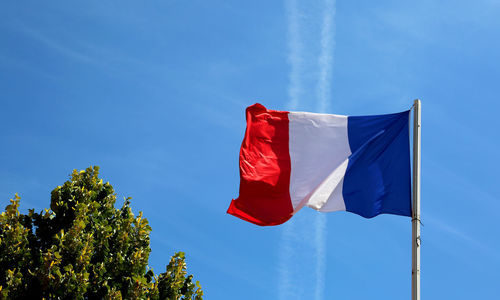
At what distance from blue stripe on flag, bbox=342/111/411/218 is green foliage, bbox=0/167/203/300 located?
5.45 meters

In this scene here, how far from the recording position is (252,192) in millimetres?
12766

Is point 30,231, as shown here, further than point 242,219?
Yes

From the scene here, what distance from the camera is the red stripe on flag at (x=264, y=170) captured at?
41.4 ft

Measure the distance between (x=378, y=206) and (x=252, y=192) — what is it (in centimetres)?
277

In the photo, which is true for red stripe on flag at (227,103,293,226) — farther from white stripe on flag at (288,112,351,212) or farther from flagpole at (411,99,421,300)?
flagpole at (411,99,421,300)

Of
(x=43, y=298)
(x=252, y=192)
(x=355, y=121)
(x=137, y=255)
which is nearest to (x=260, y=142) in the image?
(x=252, y=192)

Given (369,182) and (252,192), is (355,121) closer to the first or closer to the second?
(369,182)

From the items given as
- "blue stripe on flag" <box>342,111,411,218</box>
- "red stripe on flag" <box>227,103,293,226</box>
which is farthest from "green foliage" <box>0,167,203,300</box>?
"blue stripe on flag" <box>342,111,411,218</box>

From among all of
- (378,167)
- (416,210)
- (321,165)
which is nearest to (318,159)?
(321,165)

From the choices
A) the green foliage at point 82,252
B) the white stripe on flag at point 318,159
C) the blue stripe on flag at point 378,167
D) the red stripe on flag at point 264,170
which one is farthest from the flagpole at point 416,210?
the green foliage at point 82,252

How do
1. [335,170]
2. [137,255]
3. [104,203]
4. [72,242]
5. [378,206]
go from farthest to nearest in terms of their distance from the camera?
[104,203]
[137,255]
[72,242]
[335,170]
[378,206]

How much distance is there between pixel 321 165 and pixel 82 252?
5.97m

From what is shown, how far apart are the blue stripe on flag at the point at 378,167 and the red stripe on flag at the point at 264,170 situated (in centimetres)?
146

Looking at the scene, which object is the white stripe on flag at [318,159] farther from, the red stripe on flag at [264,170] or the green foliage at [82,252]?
the green foliage at [82,252]
